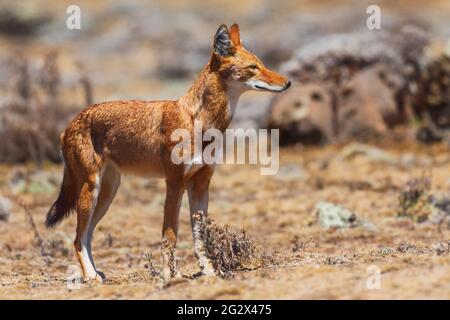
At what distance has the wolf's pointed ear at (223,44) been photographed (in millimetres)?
9180

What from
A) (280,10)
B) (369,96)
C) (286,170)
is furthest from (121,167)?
(280,10)

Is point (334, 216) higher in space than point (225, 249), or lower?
lower

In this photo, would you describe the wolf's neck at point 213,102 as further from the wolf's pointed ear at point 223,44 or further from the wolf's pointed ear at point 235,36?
the wolf's pointed ear at point 235,36

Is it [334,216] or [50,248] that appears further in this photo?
[334,216]

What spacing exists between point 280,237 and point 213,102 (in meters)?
4.42

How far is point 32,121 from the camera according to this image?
21672mm

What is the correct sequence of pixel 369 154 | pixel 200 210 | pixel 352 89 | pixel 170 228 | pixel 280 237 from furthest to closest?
1. pixel 352 89
2. pixel 369 154
3. pixel 280 237
4. pixel 200 210
5. pixel 170 228

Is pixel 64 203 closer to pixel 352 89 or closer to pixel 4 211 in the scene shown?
pixel 4 211

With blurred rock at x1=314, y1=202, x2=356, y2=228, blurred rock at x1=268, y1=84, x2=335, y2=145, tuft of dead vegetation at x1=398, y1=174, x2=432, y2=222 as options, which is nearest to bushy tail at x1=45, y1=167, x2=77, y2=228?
blurred rock at x1=314, y1=202, x2=356, y2=228

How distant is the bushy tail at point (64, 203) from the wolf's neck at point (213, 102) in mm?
1737

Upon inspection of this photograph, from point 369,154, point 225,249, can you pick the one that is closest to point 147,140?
point 225,249

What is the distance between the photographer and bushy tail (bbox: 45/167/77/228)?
10.1m

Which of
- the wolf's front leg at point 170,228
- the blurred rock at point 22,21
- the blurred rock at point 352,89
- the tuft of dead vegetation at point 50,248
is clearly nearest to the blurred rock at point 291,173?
the blurred rock at point 352,89
